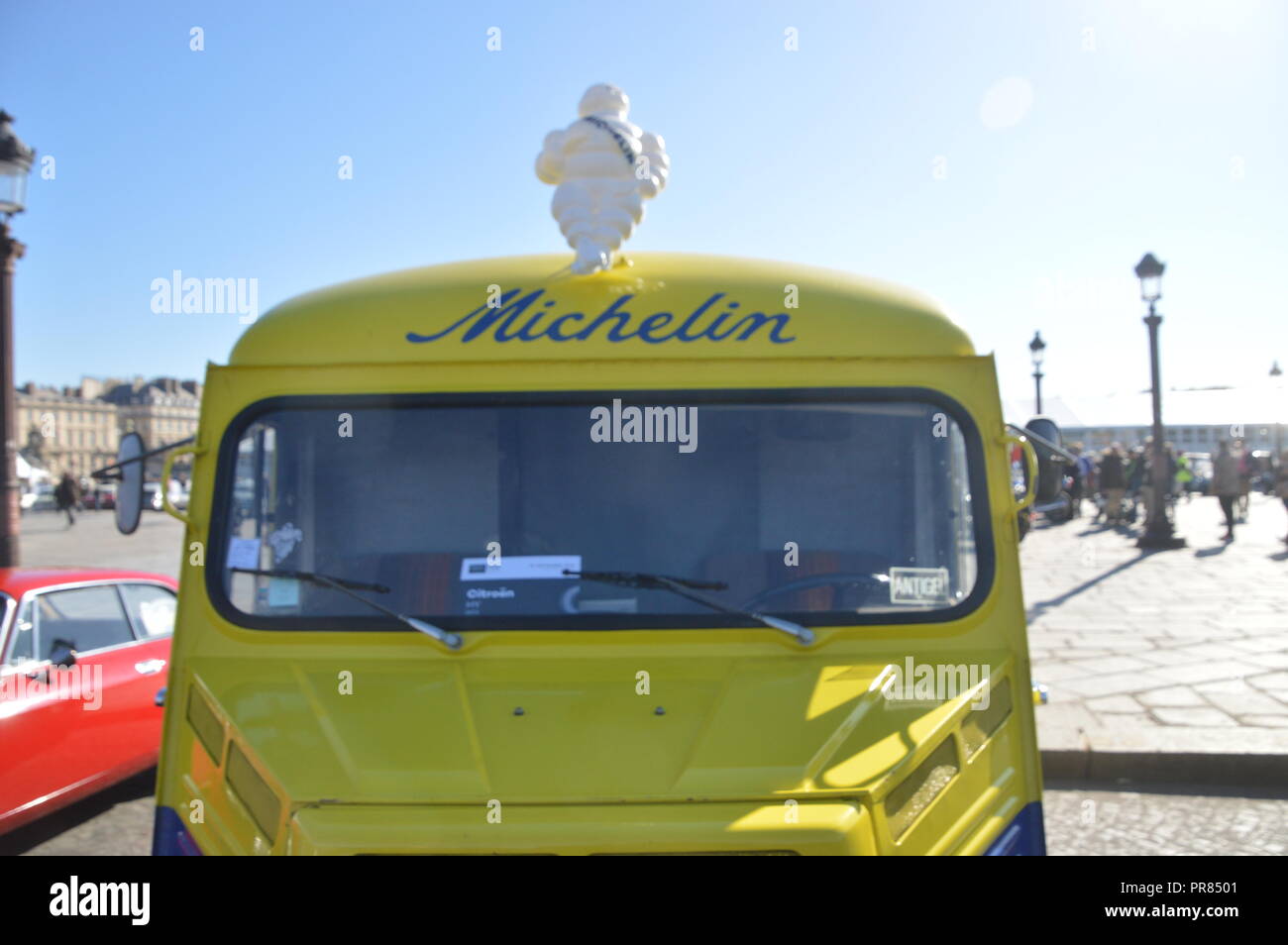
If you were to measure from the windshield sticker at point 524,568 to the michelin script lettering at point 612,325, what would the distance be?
575mm

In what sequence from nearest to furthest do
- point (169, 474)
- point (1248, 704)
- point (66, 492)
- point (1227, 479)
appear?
point (169, 474) < point (1248, 704) < point (1227, 479) < point (66, 492)

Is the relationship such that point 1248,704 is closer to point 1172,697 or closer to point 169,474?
point 1172,697

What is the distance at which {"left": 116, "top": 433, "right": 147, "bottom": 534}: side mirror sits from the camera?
2941 mm

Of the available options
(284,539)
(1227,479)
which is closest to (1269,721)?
(284,539)

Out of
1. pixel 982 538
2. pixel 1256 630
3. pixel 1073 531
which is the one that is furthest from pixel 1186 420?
pixel 982 538

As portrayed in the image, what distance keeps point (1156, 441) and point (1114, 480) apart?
5002 millimetres

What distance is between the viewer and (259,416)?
266 centimetres

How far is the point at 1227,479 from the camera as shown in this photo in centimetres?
1755

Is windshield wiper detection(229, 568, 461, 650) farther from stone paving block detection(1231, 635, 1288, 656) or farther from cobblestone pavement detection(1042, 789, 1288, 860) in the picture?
stone paving block detection(1231, 635, 1288, 656)

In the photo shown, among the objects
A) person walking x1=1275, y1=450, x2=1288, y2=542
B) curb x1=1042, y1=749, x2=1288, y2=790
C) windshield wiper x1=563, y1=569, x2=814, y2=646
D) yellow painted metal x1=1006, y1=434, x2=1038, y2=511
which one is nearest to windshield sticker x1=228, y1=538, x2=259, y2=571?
windshield wiper x1=563, y1=569, x2=814, y2=646

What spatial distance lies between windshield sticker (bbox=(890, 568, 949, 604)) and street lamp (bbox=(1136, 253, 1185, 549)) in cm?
1427
